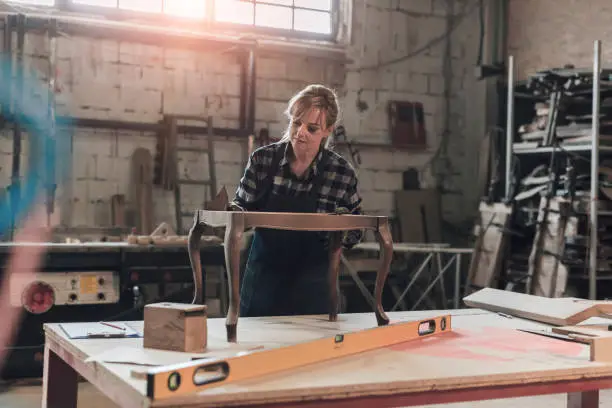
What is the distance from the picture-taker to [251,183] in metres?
2.54

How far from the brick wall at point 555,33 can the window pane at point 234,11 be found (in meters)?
2.23

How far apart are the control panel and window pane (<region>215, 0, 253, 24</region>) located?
2.48 metres

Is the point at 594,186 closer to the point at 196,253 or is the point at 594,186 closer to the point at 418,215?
the point at 418,215

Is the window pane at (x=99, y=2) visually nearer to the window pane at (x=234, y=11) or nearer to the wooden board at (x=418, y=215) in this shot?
the window pane at (x=234, y=11)

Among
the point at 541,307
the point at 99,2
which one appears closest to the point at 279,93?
the point at 99,2

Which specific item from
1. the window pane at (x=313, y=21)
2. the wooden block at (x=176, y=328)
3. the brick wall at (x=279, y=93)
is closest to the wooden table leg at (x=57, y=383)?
the wooden block at (x=176, y=328)

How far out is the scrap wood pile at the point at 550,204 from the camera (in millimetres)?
5055

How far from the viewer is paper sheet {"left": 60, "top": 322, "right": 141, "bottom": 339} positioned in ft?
5.96

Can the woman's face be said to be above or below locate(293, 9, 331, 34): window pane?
below

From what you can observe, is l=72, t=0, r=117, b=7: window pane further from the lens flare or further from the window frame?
the lens flare

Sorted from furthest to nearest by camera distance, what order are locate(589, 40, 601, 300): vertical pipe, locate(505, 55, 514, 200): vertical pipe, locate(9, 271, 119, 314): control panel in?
locate(505, 55, 514, 200): vertical pipe
locate(589, 40, 601, 300): vertical pipe
locate(9, 271, 119, 314): control panel

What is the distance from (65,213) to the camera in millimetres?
5152

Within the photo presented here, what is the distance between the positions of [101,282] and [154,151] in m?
1.48

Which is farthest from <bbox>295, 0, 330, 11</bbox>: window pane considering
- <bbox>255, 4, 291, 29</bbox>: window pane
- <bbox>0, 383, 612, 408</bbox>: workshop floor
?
<bbox>0, 383, 612, 408</bbox>: workshop floor
